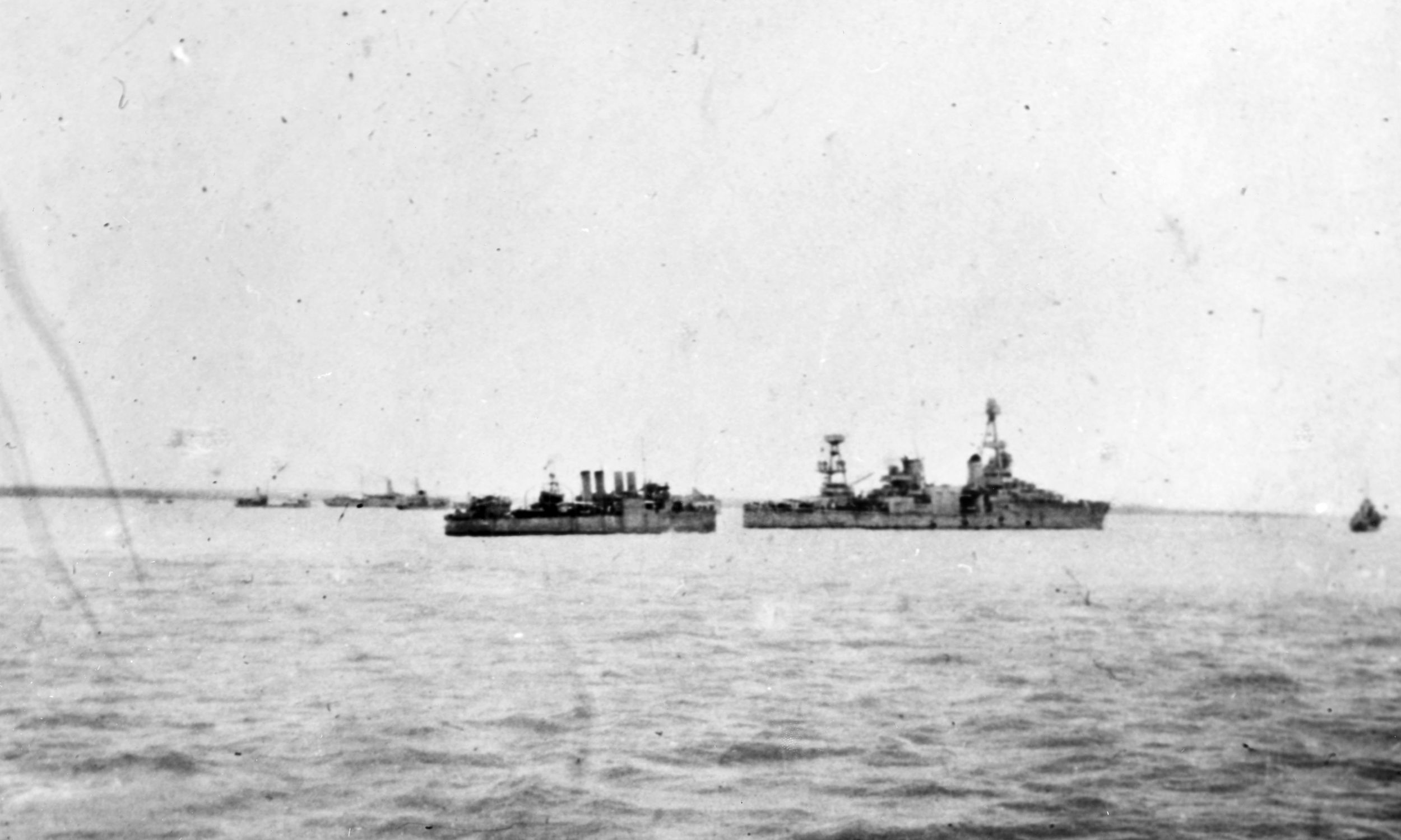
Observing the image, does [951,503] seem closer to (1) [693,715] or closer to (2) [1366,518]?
(2) [1366,518]

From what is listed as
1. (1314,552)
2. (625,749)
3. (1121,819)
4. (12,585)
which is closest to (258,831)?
(625,749)

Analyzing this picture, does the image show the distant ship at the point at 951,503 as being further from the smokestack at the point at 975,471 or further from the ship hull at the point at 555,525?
the ship hull at the point at 555,525

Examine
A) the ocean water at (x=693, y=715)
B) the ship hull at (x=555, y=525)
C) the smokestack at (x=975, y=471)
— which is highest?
the smokestack at (x=975, y=471)

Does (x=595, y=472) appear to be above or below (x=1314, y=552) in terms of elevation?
above

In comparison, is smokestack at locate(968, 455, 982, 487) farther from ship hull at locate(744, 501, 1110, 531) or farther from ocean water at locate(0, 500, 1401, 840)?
ocean water at locate(0, 500, 1401, 840)

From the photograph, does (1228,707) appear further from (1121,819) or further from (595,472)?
(595,472)

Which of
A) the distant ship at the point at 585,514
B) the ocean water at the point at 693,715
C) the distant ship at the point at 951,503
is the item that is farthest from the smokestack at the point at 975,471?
the ocean water at the point at 693,715

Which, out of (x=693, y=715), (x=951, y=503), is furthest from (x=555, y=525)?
(x=693, y=715)
